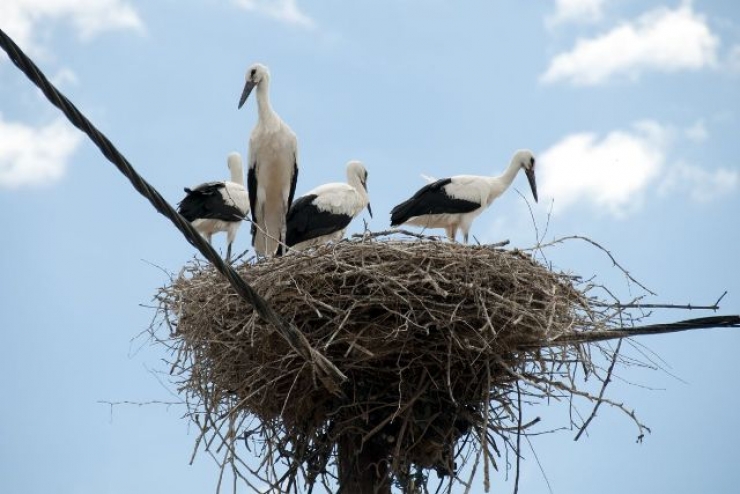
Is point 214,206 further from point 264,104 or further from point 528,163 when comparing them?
point 528,163

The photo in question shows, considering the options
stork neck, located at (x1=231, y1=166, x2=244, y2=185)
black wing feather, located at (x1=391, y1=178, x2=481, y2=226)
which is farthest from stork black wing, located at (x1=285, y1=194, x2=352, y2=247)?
stork neck, located at (x1=231, y1=166, x2=244, y2=185)

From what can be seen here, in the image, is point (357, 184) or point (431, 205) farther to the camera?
point (357, 184)

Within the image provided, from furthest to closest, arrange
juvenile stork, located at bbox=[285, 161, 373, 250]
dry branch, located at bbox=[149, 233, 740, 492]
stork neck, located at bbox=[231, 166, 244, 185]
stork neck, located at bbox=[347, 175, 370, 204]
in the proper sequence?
stork neck, located at bbox=[231, 166, 244, 185] < stork neck, located at bbox=[347, 175, 370, 204] < juvenile stork, located at bbox=[285, 161, 373, 250] < dry branch, located at bbox=[149, 233, 740, 492]

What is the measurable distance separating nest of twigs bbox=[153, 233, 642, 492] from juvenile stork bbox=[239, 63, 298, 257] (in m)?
3.56

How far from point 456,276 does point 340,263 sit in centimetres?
58

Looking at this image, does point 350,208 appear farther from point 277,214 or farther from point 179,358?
point 179,358

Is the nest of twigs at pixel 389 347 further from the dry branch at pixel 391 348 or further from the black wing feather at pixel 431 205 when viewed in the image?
the black wing feather at pixel 431 205

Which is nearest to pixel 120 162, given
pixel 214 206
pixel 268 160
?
pixel 268 160

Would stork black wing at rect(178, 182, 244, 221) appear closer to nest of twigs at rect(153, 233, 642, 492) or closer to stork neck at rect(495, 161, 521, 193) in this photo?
stork neck at rect(495, 161, 521, 193)

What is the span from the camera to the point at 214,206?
11992 millimetres

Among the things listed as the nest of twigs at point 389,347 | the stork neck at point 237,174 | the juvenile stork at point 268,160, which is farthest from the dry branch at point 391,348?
the stork neck at point 237,174

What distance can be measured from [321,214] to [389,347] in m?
4.33

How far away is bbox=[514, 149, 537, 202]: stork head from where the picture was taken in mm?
11812

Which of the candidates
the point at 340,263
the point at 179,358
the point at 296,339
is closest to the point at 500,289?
the point at 340,263
